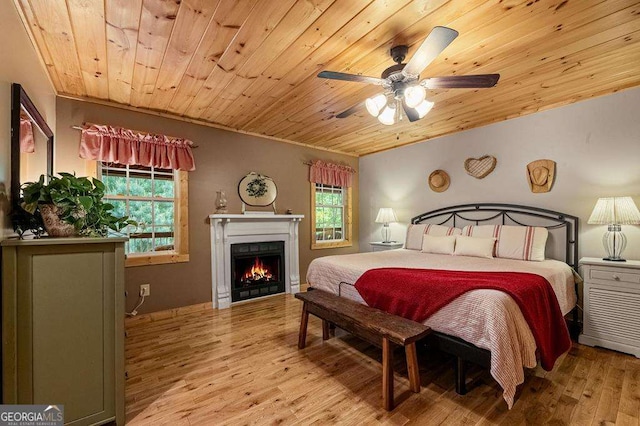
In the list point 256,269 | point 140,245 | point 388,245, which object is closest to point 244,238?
point 256,269

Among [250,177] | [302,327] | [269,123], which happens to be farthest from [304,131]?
[302,327]

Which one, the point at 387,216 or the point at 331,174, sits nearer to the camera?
the point at 387,216

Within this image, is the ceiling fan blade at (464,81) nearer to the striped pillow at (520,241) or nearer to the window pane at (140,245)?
the striped pillow at (520,241)

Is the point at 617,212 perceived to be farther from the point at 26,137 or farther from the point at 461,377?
the point at 26,137

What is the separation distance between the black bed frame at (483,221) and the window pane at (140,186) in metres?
3.42

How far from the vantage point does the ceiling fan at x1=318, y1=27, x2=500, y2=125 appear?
1.65 meters

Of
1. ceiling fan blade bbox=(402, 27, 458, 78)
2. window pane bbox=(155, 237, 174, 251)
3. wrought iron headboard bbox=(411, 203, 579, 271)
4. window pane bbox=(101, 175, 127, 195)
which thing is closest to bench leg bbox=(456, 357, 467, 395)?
ceiling fan blade bbox=(402, 27, 458, 78)

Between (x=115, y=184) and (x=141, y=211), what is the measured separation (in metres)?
0.40

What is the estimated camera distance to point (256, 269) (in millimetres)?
4242

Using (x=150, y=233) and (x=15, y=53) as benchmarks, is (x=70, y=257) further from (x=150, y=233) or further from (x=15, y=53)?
→ (x=150, y=233)

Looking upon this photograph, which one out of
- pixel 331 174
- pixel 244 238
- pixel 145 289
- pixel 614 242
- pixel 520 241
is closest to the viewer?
pixel 614 242

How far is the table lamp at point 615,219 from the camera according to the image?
2.52 metres

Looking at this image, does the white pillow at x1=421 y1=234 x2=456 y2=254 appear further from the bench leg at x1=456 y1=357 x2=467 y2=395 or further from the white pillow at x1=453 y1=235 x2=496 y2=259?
the bench leg at x1=456 y1=357 x2=467 y2=395

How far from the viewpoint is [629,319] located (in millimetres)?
2416
